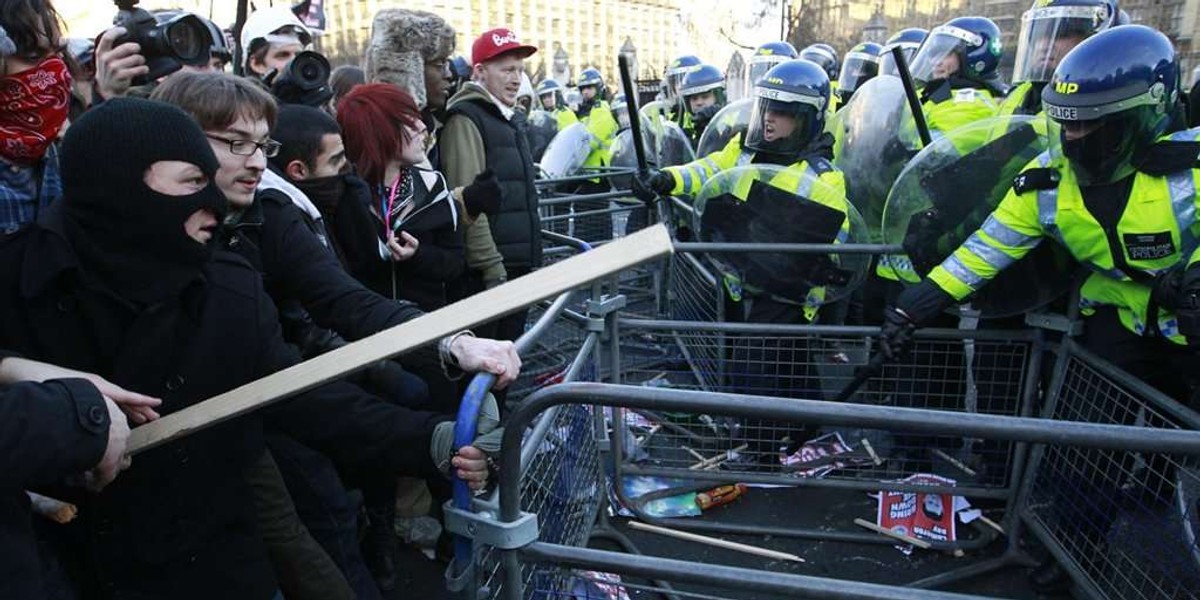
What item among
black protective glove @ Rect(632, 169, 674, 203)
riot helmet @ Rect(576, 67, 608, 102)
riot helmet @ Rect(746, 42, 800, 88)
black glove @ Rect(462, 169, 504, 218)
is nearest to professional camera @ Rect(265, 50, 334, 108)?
black glove @ Rect(462, 169, 504, 218)

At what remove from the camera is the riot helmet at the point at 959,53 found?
550 centimetres

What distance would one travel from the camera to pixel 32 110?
1919 millimetres

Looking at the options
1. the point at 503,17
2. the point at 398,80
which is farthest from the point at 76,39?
the point at 503,17

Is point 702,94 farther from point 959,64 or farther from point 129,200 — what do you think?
point 129,200

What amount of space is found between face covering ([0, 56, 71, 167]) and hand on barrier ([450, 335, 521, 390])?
3.81ft

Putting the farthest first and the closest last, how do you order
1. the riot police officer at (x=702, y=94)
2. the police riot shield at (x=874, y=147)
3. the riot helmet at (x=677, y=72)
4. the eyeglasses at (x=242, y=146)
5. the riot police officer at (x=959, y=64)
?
1. the riot helmet at (x=677, y=72)
2. the riot police officer at (x=702, y=94)
3. the riot police officer at (x=959, y=64)
4. the police riot shield at (x=874, y=147)
5. the eyeglasses at (x=242, y=146)

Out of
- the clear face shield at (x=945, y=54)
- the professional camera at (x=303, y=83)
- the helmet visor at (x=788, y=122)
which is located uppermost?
the clear face shield at (x=945, y=54)

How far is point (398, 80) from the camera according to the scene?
3.98 metres

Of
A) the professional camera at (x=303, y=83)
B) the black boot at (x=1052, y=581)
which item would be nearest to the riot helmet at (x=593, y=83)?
the professional camera at (x=303, y=83)

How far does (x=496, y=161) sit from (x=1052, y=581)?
3207 millimetres

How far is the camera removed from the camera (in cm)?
291

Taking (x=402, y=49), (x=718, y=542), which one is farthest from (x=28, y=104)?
(x=718, y=542)

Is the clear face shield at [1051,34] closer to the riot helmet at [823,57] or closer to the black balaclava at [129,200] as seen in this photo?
the black balaclava at [129,200]

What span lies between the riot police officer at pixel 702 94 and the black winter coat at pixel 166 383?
6.82 meters
